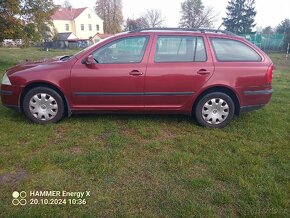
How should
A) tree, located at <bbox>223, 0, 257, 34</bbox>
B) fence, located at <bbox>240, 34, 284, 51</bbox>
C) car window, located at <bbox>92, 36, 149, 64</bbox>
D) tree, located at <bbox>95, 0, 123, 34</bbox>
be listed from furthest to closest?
tree, located at <bbox>95, 0, 123, 34</bbox>
tree, located at <bbox>223, 0, 257, 34</bbox>
fence, located at <bbox>240, 34, 284, 51</bbox>
car window, located at <bbox>92, 36, 149, 64</bbox>

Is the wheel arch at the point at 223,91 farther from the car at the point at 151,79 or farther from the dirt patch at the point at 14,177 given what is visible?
the dirt patch at the point at 14,177

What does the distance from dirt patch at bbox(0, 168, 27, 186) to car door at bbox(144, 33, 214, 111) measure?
87.4 inches

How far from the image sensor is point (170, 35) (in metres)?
4.49

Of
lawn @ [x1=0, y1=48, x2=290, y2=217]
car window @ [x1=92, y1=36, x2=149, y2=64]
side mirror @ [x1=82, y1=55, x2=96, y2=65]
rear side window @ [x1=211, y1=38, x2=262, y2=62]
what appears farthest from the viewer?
rear side window @ [x1=211, y1=38, x2=262, y2=62]

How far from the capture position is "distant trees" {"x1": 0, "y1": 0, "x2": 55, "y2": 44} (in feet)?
38.8

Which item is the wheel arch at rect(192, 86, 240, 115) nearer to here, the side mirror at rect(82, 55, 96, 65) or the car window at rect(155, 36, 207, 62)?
the car window at rect(155, 36, 207, 62)

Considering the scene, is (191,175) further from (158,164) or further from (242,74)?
(242,74)

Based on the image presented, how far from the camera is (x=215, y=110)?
460 centimetres

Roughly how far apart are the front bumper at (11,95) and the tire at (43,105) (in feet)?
0.43

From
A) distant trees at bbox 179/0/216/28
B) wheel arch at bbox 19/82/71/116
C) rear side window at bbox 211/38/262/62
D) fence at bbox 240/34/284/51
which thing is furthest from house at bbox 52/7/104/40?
rear side window at bbox 211/38/262/62

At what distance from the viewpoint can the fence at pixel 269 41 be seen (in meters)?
29.0

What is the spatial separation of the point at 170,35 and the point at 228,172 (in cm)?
245

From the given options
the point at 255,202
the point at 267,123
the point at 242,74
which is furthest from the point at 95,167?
the point at 267,123

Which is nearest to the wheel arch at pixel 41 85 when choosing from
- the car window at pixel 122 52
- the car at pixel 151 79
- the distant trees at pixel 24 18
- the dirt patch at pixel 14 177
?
the car at pixel 151 79
